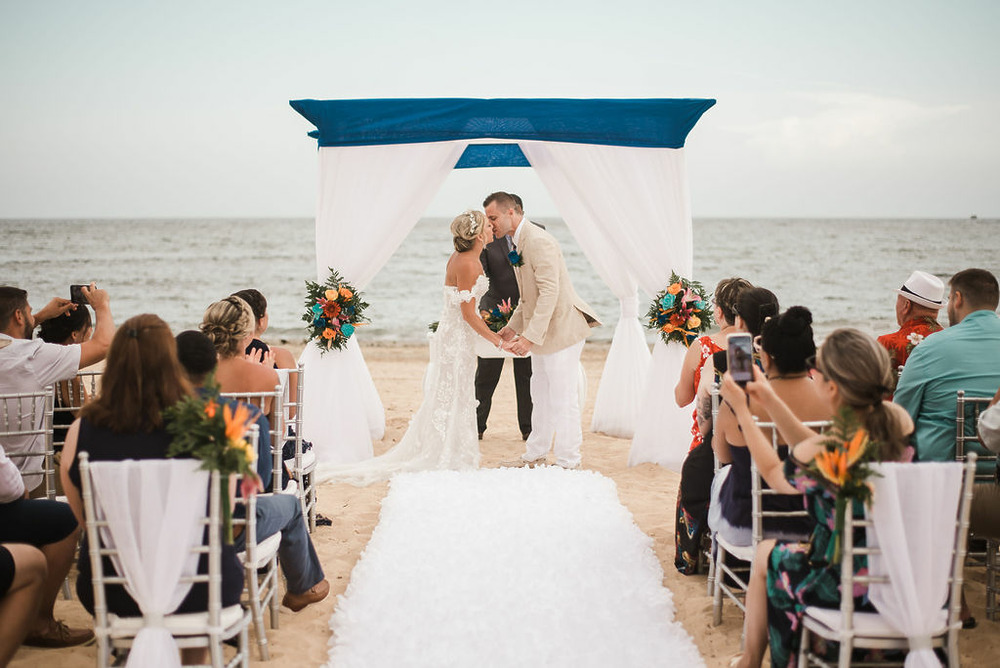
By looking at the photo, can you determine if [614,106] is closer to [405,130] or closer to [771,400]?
[405,130]

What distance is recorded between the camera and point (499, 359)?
7.37 metres

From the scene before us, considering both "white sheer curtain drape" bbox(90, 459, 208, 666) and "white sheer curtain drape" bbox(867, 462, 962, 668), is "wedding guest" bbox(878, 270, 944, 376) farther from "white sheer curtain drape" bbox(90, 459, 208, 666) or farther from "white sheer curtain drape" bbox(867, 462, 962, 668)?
"white sheer curtain drape" bbox(90, 459, 208, 666)

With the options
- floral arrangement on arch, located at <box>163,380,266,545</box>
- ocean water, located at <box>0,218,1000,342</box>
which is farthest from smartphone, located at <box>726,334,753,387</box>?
ocean water, located at <box>0,218,1000,342</box>

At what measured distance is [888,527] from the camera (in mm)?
2268

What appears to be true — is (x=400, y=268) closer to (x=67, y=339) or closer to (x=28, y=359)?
(x=67, y=339)

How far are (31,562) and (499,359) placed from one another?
4838 millimetres

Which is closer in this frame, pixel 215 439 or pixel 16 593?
pixel 215 439

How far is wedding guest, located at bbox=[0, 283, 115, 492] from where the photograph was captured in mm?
3812

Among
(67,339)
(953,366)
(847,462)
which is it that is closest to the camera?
(847,462)

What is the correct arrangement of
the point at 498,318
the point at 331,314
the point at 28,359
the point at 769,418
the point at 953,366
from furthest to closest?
1. the point at 498,318
2. the point at 331,314
3. the point at 28,359
4. the point at 953,366
5. the point at 769,418

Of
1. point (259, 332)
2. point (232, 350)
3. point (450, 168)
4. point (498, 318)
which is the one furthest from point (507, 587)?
point (450, 168)

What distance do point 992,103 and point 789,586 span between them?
93.9ft

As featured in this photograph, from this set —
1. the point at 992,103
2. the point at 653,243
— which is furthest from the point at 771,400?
the point at 992,103

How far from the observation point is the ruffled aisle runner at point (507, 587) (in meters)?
3.11
